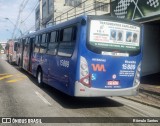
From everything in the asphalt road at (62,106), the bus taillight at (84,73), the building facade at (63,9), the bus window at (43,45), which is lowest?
the asphalt road at (62,106)

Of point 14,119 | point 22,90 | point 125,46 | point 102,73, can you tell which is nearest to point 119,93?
point 102,73

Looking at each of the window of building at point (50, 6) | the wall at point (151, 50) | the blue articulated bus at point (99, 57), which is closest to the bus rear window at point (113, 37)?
the blue articulated bus at point (99, 57)

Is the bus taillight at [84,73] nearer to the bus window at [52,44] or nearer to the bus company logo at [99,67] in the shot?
the bus company logo at [99,67]

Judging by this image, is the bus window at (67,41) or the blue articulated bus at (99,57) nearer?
the blue articulated bus at (99,57)

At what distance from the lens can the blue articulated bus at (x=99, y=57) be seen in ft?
30.0

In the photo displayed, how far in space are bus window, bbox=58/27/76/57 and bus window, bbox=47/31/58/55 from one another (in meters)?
0.73

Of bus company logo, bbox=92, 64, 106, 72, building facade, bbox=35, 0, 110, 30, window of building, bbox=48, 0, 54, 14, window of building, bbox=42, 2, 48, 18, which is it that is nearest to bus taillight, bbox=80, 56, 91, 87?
bus company logo, bbox=92, 64, 106, 72

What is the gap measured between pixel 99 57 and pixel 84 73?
790 mm

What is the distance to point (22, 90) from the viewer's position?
42.8ft

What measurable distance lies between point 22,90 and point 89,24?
558cm

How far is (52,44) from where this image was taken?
482 inches

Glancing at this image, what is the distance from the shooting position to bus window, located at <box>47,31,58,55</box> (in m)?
11.7

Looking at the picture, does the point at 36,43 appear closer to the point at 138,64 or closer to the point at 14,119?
the point at 138,64

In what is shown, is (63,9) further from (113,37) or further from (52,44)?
(113,37)
